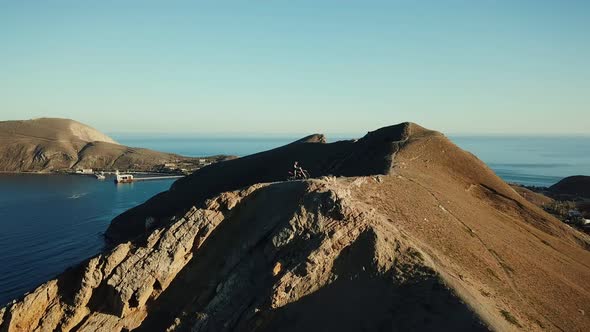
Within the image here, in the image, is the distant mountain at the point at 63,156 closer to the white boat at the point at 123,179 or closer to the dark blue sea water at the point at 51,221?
the dark blue sea water at the point at 51,221

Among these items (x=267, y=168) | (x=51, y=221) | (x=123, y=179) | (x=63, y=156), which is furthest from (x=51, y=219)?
(x=63, y=156)

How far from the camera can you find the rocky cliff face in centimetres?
2409

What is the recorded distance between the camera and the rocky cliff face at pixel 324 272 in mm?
24094

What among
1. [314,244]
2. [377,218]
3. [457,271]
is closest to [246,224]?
[314,244]

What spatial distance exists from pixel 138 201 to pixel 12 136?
12250 cm

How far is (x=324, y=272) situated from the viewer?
26203mm

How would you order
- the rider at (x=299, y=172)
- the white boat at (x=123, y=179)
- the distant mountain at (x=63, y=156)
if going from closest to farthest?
the rider at (x=299, y=172)
the white boat at (x=123, y=179)
the distant mountain at (x=63, y=156)

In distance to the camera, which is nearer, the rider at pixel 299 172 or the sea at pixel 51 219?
the rider at pixel 299 172

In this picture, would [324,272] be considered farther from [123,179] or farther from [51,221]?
[123,179]

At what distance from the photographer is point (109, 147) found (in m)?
199

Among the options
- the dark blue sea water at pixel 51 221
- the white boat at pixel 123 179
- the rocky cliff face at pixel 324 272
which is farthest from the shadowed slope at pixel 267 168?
the white boat at pixel 123 179

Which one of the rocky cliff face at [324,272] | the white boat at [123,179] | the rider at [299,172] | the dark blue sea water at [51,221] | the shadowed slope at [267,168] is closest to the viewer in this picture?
the rocky cliff face at [324,272]

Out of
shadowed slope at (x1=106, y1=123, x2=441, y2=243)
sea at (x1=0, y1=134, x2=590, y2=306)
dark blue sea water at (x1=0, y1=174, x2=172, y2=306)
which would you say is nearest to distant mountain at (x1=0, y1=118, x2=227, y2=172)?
sea at (x1=0, y1=134, x2=590, y2=306)

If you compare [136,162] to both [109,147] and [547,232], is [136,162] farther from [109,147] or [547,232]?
[547,232]
